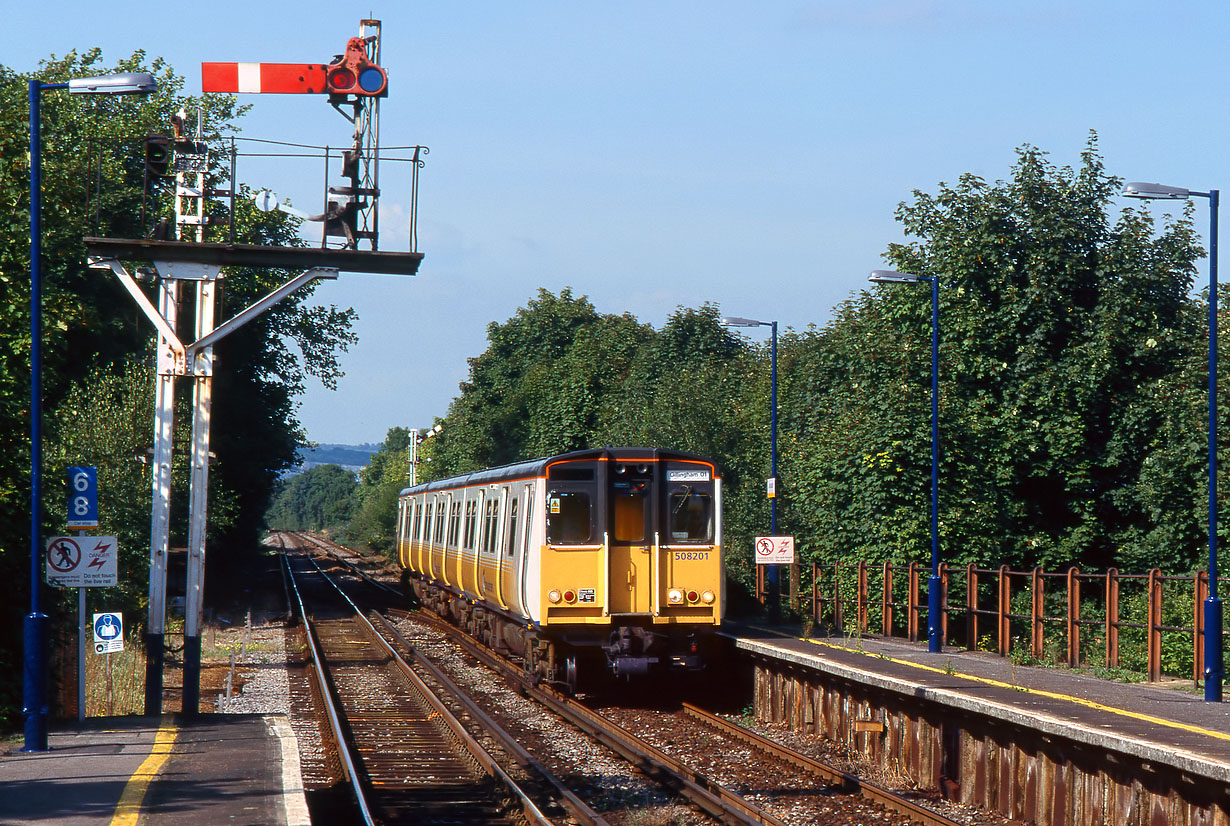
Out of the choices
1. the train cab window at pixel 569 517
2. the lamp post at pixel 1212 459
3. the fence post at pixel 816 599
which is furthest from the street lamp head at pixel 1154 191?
the fence post at pixel 816 599

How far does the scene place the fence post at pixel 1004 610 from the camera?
17672mm

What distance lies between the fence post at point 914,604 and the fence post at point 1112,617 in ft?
15.3

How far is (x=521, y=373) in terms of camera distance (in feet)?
220

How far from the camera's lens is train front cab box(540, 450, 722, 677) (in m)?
18.0

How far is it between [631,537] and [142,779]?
898 cm

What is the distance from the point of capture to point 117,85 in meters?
12.3

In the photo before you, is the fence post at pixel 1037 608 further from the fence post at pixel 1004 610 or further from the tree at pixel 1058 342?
the tree at pixel 1058 342

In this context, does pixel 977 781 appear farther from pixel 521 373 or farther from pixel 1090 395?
pixel 521 373

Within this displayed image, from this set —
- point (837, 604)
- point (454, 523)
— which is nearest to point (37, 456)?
point (837, 604)

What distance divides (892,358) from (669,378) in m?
11.7

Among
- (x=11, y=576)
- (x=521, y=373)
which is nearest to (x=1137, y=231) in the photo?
(x=11, y=576)

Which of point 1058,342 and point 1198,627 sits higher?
point 1058,342

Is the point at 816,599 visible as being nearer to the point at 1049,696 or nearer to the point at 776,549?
the point at 776,549

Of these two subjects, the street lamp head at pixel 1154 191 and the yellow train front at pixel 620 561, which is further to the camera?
the yellow train front at pixel 620 561
